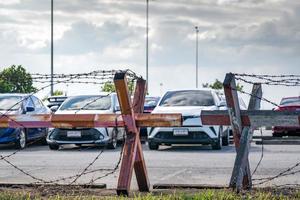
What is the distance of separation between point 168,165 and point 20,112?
669cm

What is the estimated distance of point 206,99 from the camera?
722 inches

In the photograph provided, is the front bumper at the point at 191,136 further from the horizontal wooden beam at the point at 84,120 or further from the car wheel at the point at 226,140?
the horizontal wooden beam at the point at 84,120

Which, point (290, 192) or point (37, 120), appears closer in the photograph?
point (290, 192)

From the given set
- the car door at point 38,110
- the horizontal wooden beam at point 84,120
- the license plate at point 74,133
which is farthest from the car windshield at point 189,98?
the horizontal wooden beam at point 84,120

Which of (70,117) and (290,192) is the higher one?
(70,117)

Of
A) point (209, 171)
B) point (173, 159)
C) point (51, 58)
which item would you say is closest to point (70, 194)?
point (209, 171)

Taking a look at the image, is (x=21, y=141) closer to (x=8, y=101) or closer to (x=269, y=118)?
(x=8, y=101)

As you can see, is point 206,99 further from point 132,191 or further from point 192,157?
point 132,191

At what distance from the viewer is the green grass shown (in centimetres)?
734

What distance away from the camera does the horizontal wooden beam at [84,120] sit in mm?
8500

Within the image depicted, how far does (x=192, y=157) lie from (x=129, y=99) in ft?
22.5

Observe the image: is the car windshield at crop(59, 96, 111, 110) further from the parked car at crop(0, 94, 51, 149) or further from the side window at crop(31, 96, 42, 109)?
the side window at crop(31, 96, 42, 109)

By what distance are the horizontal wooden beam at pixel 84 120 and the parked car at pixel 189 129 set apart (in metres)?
8.12

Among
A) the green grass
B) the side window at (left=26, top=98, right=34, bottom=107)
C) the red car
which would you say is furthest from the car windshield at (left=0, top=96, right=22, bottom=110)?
the green grass
